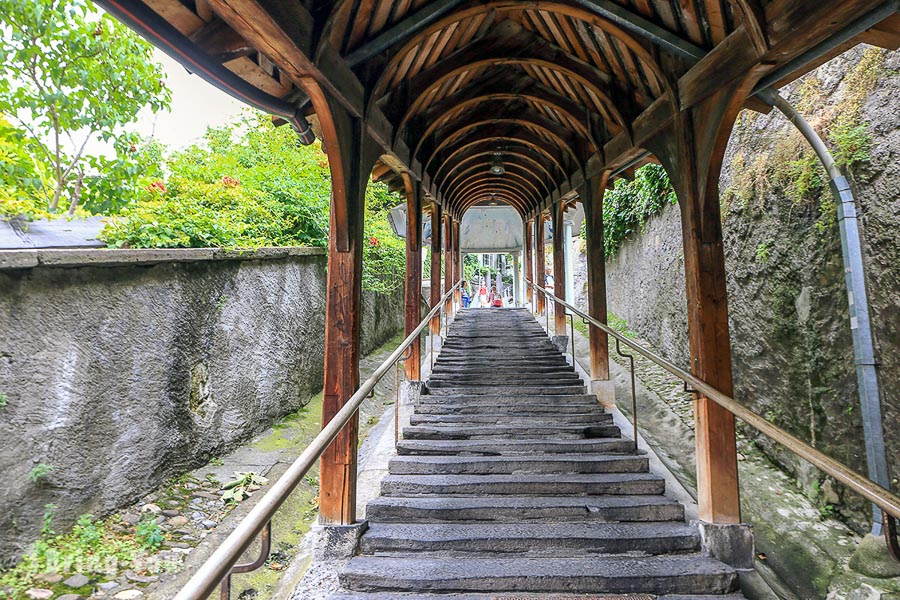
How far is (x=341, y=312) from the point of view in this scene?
281 centimetres

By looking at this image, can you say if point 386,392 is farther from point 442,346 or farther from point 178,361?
point 178,361

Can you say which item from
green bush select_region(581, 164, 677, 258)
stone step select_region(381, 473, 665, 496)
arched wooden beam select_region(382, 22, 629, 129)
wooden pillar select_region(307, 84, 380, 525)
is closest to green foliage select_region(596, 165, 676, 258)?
green bush select_region(581, 164, 677, 258)

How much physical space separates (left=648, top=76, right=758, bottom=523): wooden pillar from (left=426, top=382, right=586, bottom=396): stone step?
2.04 meters

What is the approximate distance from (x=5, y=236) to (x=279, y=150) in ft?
19.6

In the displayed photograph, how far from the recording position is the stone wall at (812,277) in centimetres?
293

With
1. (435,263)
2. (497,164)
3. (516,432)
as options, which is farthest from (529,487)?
(497,164)

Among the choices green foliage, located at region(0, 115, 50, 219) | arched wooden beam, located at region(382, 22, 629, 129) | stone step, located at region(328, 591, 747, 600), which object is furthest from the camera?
arched wooden beam, located at region(382, 22, 629, 129)

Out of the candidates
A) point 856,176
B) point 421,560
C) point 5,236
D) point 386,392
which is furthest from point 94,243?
→ point 856,176

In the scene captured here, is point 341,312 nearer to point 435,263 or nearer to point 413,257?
point 413,257

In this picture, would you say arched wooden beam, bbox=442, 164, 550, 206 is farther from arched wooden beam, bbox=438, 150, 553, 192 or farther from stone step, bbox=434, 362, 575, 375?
stone step, bbox=434, 362, 575, 375

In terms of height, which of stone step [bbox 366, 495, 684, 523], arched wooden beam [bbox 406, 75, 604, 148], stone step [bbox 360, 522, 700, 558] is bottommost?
stone step [bbox 360, 522, 700, 558]

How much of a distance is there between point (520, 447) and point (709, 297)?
6.33 feet

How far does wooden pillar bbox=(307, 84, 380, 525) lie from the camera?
2662 mm

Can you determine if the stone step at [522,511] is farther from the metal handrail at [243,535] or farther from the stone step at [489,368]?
the stone step at [489,368]
